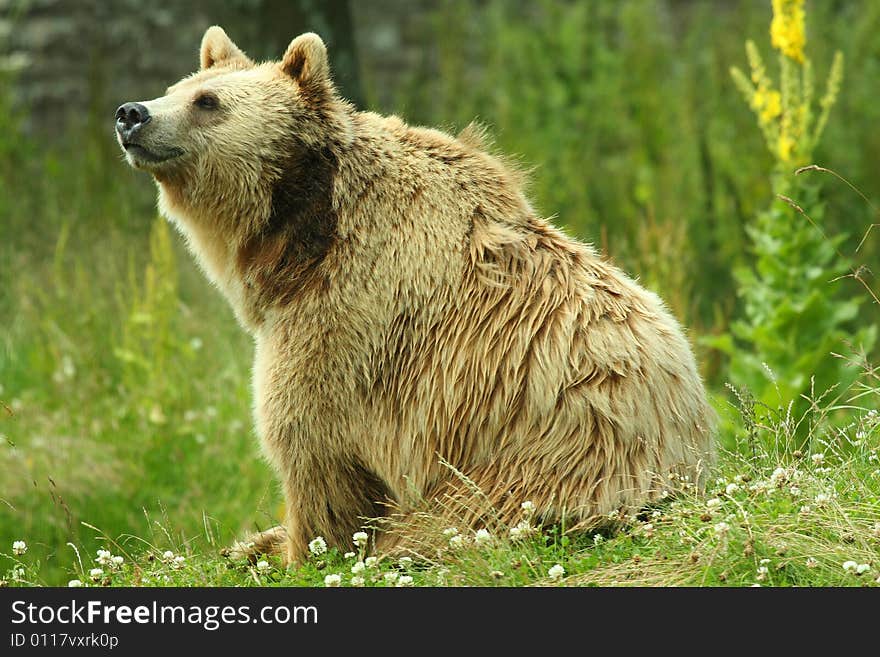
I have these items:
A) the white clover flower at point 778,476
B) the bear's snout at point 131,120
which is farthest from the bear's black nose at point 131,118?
the white clover flower at point 778,476

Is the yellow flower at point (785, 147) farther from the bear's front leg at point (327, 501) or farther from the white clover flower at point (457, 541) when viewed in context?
the white clover flower at point (457, 541)

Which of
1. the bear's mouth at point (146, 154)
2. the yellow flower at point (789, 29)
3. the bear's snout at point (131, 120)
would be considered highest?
the yellow flower at point (789, 29)

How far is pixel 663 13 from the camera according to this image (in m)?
12.3

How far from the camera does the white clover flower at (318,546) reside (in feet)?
12.7

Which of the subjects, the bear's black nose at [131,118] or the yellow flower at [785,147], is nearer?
the bear's black nose at [131,118]

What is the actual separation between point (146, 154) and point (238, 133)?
32 cm

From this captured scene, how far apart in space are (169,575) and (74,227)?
506 centimetres

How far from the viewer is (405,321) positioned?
4035 mm

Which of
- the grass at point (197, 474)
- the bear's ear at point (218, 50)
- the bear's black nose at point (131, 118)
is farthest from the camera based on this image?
the bear's ear at point (218, 50)

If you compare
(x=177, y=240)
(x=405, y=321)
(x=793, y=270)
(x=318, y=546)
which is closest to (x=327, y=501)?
(x=318, y=546)

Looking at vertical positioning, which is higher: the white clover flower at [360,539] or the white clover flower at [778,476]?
the white clover flower at [778,476]

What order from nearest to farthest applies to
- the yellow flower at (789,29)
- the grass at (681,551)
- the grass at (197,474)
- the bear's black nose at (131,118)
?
the grass at (681,551)
the grass at (197,474)
the bear's black nose at (131,118)
the yellow flower at (789,29)

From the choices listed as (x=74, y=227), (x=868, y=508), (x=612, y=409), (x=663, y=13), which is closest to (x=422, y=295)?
(x=612, y=409)

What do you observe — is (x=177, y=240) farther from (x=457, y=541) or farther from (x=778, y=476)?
(x=778, y=476)
